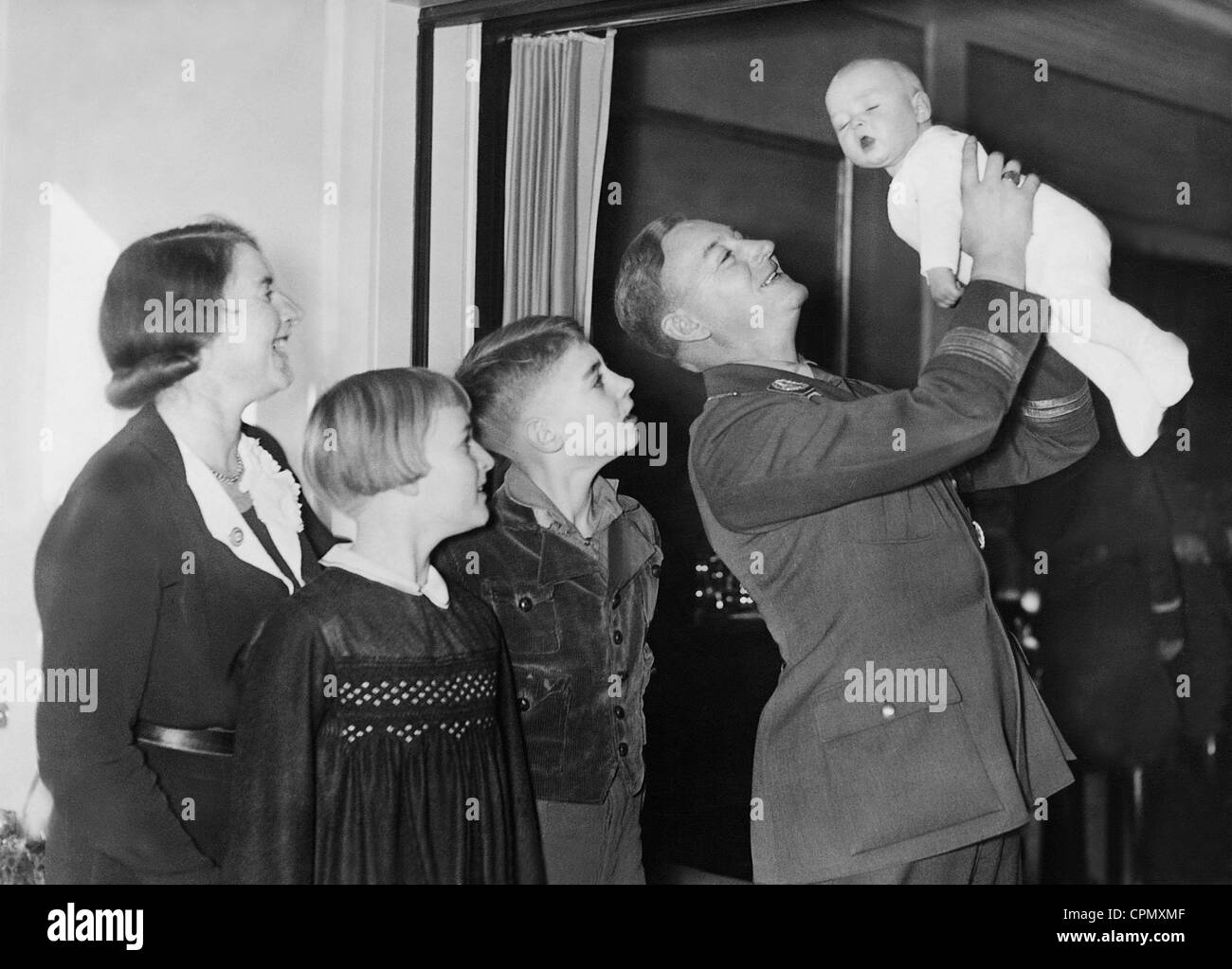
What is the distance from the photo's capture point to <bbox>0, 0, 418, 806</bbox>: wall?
2.52 metres

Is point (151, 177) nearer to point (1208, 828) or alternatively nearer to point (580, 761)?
point (580, 761)

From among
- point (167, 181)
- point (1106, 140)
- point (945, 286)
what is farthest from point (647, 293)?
point (1106, 140)

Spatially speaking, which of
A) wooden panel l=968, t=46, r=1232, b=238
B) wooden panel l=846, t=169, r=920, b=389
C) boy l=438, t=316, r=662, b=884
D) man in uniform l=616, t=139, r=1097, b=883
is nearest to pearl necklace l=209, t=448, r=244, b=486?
boy l=438, t=316, r=662, b=884

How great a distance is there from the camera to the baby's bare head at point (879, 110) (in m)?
2.39

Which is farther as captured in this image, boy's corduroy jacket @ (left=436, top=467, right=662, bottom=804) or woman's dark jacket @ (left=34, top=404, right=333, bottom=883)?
boy's corduroy jacket @ (left=436, top=467, right=662, bottom=804)

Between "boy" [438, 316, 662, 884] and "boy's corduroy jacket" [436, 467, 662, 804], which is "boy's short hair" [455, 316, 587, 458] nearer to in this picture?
"boy" [438, 316, 662, 884]

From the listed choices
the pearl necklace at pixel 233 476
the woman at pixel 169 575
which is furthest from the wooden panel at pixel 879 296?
the pearl necklace at pixel 233 476

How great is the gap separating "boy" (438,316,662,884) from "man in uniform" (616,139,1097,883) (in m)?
0.23

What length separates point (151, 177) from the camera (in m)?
2.56

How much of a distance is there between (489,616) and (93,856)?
0.80 metres

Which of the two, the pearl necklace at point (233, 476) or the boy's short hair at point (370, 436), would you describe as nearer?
the boy's short hair at point (370, 436)

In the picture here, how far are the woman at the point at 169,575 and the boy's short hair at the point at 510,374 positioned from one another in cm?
36

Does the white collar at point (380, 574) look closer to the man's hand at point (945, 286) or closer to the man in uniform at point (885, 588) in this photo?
the man in uniform at point (885, 588)

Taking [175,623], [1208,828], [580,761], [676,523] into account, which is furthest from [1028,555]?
[175,623]
